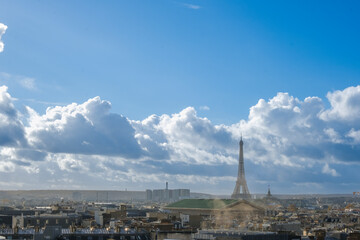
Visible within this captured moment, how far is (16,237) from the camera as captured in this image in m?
65.8

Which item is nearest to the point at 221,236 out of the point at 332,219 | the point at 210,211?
the point at 332,219

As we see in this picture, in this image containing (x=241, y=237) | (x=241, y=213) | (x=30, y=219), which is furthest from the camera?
(x=241, y=213)

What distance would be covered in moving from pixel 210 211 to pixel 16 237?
125087 millimetres

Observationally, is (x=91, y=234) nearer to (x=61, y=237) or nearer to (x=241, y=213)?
(x=61, y=237)

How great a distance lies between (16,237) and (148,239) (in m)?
12.9

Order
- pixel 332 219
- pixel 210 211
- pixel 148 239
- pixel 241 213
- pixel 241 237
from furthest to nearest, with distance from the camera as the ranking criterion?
pixel 210 211
pixel 241 213
pixel 332 219
pixel 148 239
pixel 241 237

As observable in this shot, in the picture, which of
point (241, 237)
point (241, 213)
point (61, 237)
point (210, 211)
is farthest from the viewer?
point (210, 211)

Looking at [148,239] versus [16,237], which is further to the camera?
[148,239]

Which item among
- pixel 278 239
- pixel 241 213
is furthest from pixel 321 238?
pixel 241 213

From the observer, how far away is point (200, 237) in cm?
6256

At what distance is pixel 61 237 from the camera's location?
214 ft

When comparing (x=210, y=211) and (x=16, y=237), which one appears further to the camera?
(x=210, y=211)

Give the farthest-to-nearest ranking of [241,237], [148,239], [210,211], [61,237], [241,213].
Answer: [210,211] < [241,213] < [148,239] < [61,237] < [241,237]

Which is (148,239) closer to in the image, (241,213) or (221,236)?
(221,236)
